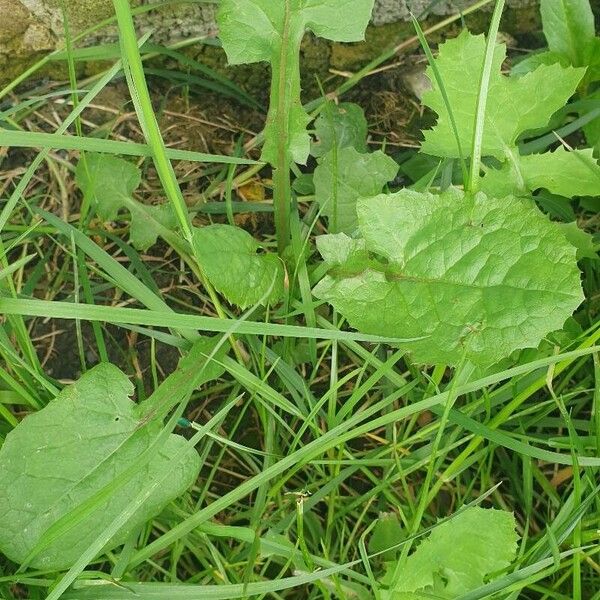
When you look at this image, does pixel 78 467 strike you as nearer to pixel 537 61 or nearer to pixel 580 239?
pixel 580 239

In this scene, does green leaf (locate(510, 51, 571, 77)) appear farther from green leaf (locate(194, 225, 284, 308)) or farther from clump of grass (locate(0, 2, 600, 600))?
green leaf (locate(194, 225, 284, 308))

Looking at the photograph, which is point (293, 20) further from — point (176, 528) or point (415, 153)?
point (176, 528)

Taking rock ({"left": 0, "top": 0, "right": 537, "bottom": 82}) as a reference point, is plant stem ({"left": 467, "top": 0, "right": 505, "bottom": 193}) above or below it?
below

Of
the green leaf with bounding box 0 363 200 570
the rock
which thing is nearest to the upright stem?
the rock

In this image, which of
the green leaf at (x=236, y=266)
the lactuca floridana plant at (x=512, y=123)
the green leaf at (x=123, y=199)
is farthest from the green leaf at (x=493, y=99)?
the green leaf at (x=123, y=199)

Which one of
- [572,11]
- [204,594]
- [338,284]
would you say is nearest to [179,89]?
[338,284]

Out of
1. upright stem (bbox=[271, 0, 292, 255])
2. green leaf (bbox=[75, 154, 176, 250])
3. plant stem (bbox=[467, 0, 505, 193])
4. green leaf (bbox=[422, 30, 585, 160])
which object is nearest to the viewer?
plant stem (bbox=[467, 0, 505, 193])
